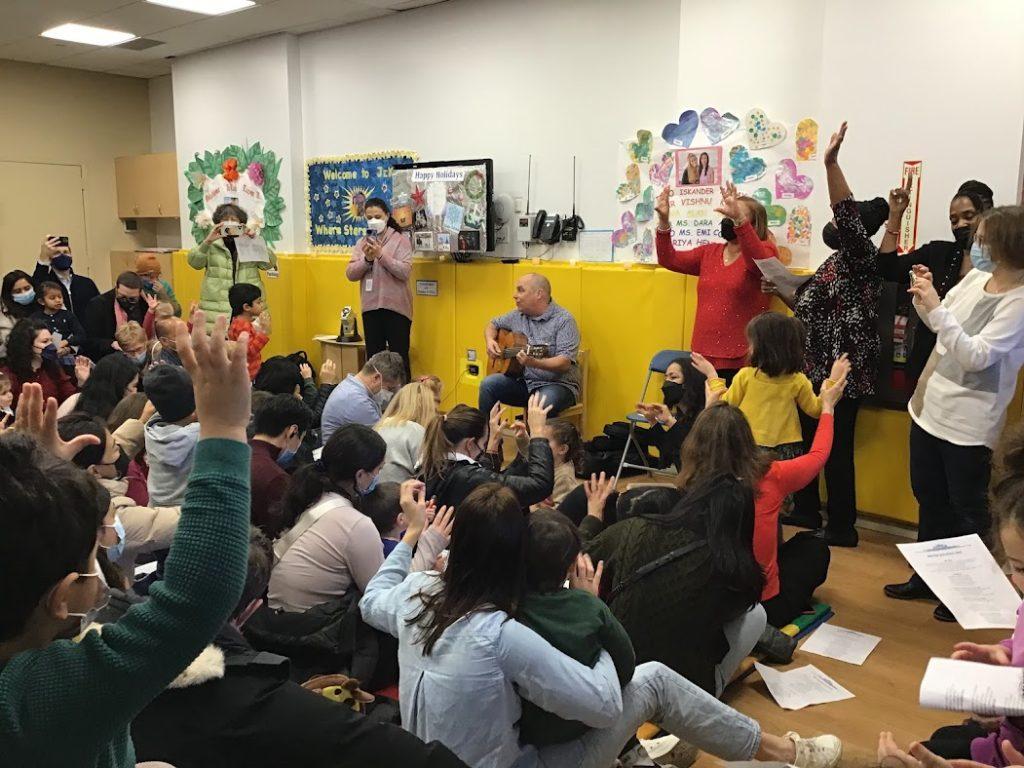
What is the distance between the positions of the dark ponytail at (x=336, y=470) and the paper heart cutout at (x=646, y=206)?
3132 mm

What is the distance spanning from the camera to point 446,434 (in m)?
3.31

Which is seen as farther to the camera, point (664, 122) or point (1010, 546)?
point (664, 122)

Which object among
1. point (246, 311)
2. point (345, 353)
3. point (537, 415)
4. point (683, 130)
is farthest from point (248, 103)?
point (537, 415)

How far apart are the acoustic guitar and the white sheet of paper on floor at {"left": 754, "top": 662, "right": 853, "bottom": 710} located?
260 cm

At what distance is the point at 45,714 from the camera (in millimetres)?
914

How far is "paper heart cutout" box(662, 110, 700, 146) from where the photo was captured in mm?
4875

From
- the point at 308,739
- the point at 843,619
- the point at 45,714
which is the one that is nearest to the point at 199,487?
the point at 45,714

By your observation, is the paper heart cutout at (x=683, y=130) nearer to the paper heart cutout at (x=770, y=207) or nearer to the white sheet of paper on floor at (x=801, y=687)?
the paper heart cutout at (x=770, y=207)

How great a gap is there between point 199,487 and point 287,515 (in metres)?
1.59

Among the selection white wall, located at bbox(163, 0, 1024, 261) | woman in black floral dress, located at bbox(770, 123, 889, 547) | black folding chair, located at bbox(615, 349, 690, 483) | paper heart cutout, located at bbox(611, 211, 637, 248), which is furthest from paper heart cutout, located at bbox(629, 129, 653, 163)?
woman in black floral dress, located at bbox(770, 123, 889, 547)

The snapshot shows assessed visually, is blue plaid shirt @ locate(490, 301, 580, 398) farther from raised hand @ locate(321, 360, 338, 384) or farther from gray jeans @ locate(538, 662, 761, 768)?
gray jeans @ locate(538, 662, 761, 768)

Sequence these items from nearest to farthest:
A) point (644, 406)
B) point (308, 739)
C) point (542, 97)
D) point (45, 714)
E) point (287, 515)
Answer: point (45, 714) → point (308, 739) → point (287, 515) → point (644, 406) → point (542, 97)

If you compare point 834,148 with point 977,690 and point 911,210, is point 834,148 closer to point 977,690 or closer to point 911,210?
point 911,210

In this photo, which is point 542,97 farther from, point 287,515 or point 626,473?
point 287,515
